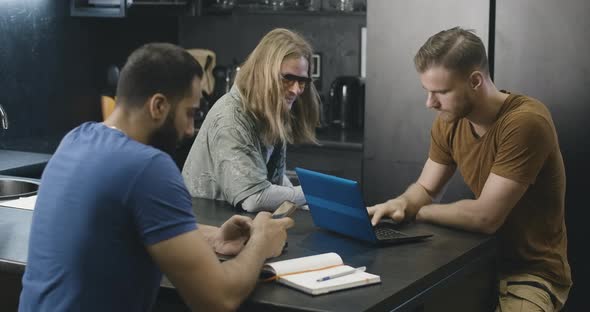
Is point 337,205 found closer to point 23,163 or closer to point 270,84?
point 270,84

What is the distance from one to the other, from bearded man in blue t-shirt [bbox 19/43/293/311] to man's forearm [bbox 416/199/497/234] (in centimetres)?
95

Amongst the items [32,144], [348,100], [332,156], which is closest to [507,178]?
[332,156]

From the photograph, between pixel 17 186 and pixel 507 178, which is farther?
pixel 17 186

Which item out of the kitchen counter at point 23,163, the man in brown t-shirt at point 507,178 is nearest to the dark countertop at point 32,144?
the kitchen counter at point 23,163

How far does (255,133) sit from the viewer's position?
3289 millimetres

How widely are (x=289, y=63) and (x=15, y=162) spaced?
1636 mm

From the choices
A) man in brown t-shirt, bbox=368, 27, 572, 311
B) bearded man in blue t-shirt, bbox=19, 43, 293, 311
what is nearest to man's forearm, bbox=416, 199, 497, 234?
man in brown t-shirt, bbox=368, 27, 572, 311

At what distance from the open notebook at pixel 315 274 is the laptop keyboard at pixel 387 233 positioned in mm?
301

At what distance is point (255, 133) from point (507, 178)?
3.21ft

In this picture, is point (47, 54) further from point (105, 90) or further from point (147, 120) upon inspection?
point (147, 120)

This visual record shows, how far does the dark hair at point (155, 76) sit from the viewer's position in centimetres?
202

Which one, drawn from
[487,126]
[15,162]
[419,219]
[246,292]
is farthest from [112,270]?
[15,162]

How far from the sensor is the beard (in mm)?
2047

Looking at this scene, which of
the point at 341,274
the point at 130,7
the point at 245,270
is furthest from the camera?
the point at 130,7
